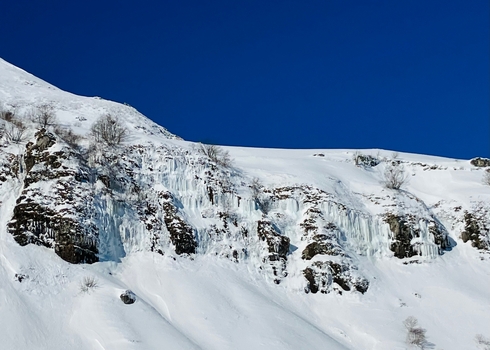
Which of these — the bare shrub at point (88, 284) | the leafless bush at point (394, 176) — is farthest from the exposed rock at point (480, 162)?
the bare shrub at point (88, 284)

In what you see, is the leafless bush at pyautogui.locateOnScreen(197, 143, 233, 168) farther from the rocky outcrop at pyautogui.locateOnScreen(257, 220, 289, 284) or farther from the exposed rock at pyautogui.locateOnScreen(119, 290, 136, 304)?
the exposed rock at pyautogui.locateOnScreen(119, 290, 136, 304)

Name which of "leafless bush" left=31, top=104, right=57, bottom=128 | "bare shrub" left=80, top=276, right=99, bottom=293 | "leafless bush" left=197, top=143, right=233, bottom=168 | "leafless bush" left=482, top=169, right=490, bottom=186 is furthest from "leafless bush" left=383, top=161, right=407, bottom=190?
"leafless bush" left=31, top=104, right=57, bottom=128

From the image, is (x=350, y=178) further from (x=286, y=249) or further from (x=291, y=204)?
(x=286, y=249)

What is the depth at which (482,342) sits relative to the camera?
2855cm

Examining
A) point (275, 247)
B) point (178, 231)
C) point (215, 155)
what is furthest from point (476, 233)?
point (178, 231)

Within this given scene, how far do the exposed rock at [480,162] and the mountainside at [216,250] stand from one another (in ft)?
18.6

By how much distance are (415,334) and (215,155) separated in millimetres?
20941

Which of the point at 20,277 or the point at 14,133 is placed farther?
the point at 14,133

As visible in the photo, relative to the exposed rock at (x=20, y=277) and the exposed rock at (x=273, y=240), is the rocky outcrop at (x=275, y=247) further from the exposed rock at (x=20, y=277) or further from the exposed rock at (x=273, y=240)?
the exposed rock at (x=20, y=277)

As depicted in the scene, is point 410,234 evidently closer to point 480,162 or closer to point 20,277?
point 480,162

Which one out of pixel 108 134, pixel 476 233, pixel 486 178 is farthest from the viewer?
pixel 486 178

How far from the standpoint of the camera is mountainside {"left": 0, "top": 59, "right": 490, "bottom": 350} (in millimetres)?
26172

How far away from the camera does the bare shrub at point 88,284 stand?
2704 centimetres

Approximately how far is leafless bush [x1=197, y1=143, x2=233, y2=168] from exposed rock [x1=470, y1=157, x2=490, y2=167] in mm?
24408
